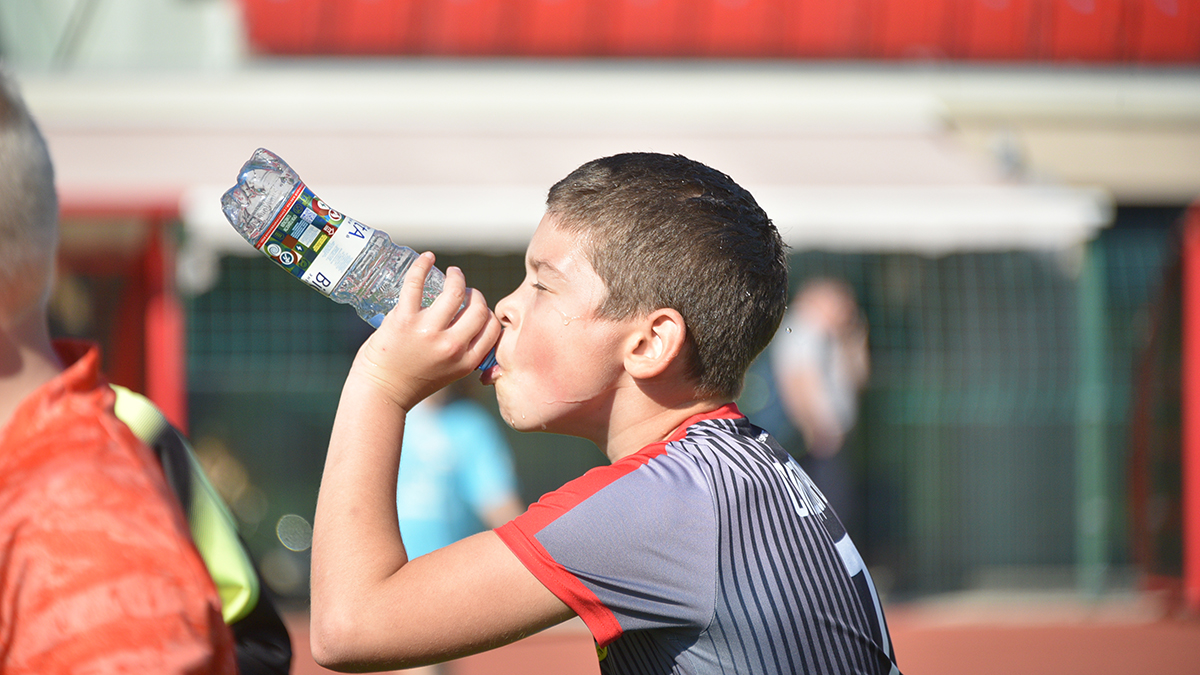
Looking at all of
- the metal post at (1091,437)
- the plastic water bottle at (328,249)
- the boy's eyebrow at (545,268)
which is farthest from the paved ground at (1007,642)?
the boy's eyebrow at (545,268)

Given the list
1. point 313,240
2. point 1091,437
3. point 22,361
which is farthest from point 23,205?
point 1091,437

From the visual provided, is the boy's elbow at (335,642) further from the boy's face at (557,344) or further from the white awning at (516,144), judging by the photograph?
the white awning at (516,144)

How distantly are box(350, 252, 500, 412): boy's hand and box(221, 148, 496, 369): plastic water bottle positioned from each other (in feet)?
0.20

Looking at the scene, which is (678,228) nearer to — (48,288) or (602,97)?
(48,288)

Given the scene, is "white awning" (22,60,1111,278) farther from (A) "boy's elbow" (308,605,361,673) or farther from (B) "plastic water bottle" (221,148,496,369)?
(A) "boy's elbow" (308,605,361,673)

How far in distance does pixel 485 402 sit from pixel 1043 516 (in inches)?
162

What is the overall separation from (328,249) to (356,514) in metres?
0.48

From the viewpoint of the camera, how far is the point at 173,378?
20.4 feet

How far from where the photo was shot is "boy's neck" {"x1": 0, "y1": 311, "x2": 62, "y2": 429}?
121 cm

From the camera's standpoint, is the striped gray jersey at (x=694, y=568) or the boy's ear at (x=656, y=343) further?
the boy's ear at (x=656, y=343)

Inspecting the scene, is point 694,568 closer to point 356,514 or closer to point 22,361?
point 356,514

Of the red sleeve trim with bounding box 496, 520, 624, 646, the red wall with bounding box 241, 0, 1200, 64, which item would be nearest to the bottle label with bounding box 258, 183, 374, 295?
the red sleeve trim with bounding box 496, 520, 624, 646

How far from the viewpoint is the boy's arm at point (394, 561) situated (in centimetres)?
121

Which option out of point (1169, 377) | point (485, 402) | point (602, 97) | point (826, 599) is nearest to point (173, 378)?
point (485, 402)
